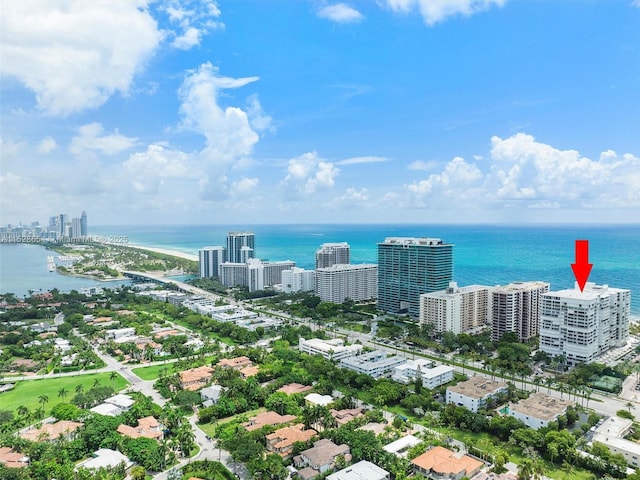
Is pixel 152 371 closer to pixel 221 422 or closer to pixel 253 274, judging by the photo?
pixel 221 422

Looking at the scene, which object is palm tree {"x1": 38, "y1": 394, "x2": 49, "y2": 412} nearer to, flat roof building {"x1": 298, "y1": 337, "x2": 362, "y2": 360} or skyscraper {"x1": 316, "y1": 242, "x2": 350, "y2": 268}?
flat roof building {"x1": 298, "y1": 337, "x2": 362, "y2": 360}

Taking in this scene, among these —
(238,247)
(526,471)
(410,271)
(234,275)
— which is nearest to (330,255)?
(234,275)

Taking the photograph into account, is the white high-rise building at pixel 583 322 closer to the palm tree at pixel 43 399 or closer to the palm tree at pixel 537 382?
the palm tree at pixel 537 382

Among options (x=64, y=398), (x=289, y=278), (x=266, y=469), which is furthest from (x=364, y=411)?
(x=289, y=278)

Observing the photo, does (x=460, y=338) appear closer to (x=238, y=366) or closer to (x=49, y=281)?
(x=238, y=366)

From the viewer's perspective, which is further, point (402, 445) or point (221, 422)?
point (221, 422)

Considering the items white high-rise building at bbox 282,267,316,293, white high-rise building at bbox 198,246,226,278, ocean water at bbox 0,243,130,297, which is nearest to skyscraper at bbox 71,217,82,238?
ocean water at bbox 0,243,130,297
